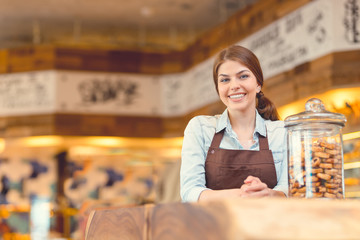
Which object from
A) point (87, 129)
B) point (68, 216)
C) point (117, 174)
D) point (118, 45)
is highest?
point (118, 45)

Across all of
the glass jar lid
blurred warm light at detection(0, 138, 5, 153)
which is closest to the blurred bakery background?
blurred warm light at detection(0, 138, 5, 153)

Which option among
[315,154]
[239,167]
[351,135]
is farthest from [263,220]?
[351,135]

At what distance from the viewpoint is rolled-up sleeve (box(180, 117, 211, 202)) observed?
158cm

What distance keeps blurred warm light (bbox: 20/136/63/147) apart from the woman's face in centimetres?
590

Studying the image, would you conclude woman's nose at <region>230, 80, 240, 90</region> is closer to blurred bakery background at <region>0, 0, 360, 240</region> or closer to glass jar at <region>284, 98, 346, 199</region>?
glass jar at <region>284, 98, 346, 199</region>

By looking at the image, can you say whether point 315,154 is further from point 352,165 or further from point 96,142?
point 96,142

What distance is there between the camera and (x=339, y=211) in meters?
0.91

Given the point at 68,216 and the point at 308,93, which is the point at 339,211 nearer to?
the point at 308,93

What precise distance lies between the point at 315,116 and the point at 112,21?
6.56 meters

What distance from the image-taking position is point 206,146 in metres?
1.68

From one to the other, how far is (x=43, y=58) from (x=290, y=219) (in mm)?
7033

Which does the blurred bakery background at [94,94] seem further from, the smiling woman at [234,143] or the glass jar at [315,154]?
the glass jar at [315,154]

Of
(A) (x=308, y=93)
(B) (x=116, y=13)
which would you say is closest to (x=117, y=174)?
(B) (x=116, y=13)

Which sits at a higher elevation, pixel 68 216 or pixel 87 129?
pixel 87 129
